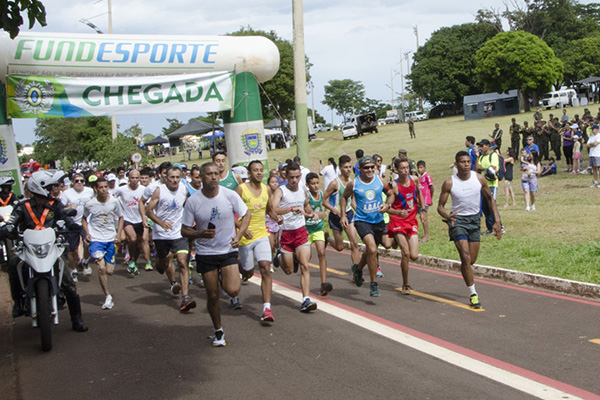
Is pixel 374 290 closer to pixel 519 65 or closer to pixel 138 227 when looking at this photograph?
pixel 138 227

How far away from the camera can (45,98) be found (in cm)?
1432

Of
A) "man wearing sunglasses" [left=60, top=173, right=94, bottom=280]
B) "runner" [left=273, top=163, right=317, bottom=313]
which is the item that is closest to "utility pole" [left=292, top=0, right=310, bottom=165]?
"man wearing sunglasses" [left=60, top=173, right=94, bottom=280]

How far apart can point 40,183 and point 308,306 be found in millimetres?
3619

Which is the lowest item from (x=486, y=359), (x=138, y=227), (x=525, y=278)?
(x=525, y=278)

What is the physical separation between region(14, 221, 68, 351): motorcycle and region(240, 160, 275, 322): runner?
2283mm

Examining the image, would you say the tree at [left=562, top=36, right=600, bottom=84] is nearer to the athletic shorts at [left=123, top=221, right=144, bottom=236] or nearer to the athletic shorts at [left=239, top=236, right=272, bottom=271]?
the athletic shorts at [left=123, top=221, right=144, bottom=236]

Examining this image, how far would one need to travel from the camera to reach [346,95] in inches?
5531

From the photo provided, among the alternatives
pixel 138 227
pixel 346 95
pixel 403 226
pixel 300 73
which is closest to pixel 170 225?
pixel 403 226

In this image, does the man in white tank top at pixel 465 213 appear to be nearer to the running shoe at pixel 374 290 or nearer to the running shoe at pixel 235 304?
the running shoe at pixel 374 290

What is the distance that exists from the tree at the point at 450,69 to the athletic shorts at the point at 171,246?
72606mm

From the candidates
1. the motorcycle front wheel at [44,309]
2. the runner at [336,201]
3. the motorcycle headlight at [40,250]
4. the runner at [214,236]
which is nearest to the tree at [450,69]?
the runner at [336,201]

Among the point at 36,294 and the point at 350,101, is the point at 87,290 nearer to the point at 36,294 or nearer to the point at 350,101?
the point at 36,294

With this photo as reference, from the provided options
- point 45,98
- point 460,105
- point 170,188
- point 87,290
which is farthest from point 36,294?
point 460,105

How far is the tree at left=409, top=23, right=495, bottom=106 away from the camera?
260 ft
